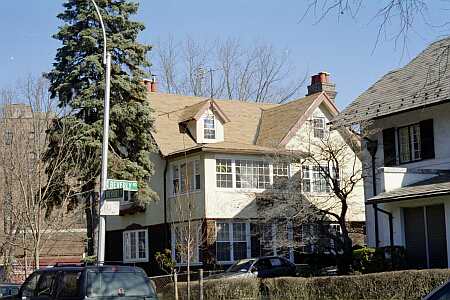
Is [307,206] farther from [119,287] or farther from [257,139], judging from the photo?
[119,287]

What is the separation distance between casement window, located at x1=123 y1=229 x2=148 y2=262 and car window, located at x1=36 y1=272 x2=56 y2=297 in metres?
22.5

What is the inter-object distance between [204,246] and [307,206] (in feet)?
22.6

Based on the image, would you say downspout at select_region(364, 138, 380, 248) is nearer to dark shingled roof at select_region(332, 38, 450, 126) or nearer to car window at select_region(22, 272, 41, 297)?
dark shingled roof at select_region(332, 38, 450, 126)

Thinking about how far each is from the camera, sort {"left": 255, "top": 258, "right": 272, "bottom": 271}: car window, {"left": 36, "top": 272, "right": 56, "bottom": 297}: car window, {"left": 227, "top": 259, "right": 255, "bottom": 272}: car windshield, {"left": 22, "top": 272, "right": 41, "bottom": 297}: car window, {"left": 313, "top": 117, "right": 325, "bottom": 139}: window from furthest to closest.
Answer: {"left": 313, "top": 117, "right": 325, "bottom": 139}: window, {"left": 255, "top": 258, "right": 272, "bottom": 271}: car window, {"left": 227, "top": 259, "right": 255, "bottom": 272}: car windshield, {"left": 22, "top": 272, "right": 41, "bottom": 297}: car window, {"left": 36, "top": 272, "right": 56, "bottom": 297}: car window

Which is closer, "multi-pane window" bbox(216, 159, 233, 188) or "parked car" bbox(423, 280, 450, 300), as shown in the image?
"parked car" bbox(423, 280, 450, 300)

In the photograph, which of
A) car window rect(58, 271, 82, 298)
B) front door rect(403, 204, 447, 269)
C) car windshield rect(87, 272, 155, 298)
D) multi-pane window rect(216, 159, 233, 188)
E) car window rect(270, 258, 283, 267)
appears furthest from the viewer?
multi-pane window rect(216, 159, 233, 188)

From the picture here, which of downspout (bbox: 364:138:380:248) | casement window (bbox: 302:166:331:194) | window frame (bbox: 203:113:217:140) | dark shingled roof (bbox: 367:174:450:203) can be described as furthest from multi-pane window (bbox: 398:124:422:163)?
window frame (bbox: 203:113:217:140)

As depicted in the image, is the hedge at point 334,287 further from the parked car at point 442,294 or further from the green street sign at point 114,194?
the parked car at point 442,294

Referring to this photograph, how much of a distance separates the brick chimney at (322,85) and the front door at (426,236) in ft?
52.0

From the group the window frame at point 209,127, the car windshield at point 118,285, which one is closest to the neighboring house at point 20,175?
the car windshield at point 118,285

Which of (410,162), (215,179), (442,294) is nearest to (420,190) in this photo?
(410,162)

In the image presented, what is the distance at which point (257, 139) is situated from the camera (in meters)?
39.7

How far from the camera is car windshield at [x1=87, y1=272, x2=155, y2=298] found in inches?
567

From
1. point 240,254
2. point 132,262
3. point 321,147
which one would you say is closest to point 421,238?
point 321,147
